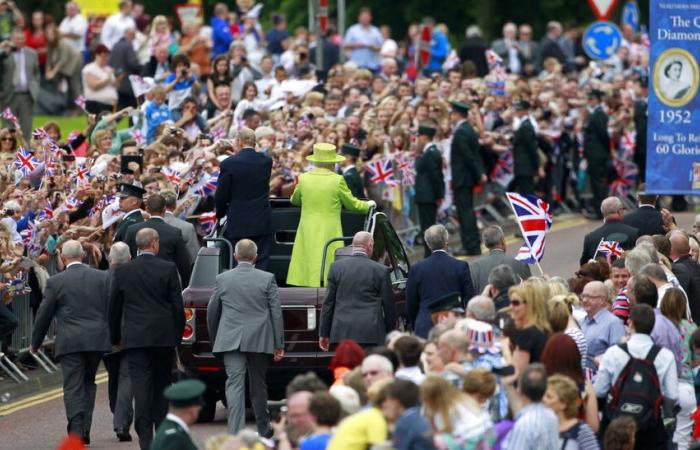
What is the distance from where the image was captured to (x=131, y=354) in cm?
1773

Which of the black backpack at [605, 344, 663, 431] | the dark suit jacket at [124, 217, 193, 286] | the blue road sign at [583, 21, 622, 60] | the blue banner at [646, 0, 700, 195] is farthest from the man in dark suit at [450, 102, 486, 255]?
the black backpack at [605, 344, 663, 431]

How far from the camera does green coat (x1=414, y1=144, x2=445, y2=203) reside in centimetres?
2848

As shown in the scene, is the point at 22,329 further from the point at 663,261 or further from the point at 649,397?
the point at 649,397

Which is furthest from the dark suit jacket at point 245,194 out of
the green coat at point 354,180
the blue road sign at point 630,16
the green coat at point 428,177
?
the blue road sign at point 630,16

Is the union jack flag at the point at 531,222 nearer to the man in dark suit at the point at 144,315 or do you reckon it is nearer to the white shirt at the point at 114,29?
the man in dark suit at the point at 144,315

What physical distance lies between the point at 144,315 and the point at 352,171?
8535 mm

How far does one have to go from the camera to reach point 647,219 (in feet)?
69.8

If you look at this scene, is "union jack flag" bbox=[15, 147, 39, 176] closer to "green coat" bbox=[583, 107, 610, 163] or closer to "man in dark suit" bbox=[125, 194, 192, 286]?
"man in dark suit" bbox=[125, 194, 192, 286]

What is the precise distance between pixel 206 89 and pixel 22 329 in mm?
12163

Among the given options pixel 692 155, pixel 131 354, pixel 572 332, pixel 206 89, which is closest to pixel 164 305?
pixel 131 354

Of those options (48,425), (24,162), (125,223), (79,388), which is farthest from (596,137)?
(79,388)

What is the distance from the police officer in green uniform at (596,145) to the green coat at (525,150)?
1984 mm

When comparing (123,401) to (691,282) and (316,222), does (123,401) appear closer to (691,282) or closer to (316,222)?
(316,222)

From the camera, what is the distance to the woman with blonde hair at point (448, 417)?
12305mm
